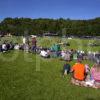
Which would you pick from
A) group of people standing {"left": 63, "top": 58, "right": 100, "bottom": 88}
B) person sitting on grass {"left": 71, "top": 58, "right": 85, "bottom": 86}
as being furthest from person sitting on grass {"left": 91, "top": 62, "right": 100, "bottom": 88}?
person sitting on grass {"left": 71, "top": 58, "right": 85, "bottom": 86}

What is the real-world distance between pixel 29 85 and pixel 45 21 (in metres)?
130

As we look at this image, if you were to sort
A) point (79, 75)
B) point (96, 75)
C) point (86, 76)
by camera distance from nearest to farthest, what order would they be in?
point (96, 75)
point (79, 75)
point (86, 76)

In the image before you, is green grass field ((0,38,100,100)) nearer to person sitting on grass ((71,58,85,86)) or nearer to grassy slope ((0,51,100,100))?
grassy slope ((0,51,100,100))

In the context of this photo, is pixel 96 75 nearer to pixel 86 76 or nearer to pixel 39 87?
pixel 86 76

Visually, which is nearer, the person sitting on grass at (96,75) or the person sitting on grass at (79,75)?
the person sitting on grass at (96,75)

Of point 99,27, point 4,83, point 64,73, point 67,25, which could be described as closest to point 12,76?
point 4,83

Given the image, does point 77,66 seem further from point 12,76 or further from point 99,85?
point 12,76

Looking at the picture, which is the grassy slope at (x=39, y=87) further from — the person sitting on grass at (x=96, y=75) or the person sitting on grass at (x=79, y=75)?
the person sitting on grass at (x=96, y=75)

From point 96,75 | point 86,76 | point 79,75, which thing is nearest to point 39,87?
point 79,75

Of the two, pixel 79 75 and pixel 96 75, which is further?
pixel 79 75

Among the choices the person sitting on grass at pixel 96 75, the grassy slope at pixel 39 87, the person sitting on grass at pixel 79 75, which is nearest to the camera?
the grassy slope at pixel 39 87

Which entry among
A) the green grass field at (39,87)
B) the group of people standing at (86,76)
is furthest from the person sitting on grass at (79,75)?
the green grass field at (39,87)

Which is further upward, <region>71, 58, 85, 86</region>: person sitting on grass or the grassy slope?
<region>71, 58, 85, 86</region>: person sitting on grass

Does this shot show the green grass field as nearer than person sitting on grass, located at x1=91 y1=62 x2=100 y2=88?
Yes
